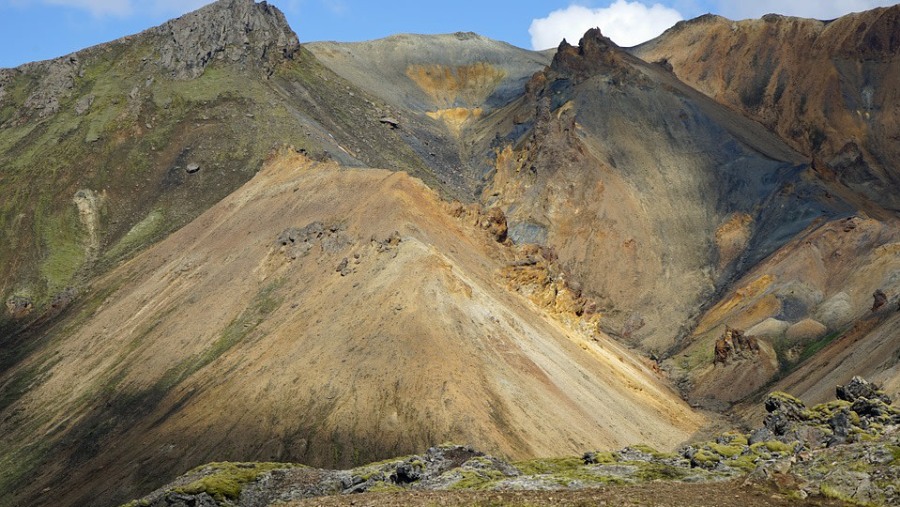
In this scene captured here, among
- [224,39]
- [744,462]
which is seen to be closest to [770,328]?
[224,39]

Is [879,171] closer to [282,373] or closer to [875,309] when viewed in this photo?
[875,309]

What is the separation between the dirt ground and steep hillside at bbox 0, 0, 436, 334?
96.6 metres

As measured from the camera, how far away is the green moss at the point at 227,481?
39188mm

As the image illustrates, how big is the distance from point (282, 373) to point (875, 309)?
65.6 metres

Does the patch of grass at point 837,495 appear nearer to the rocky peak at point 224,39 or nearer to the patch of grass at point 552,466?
the patch of grass at point 552,466

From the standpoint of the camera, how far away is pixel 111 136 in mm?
149875

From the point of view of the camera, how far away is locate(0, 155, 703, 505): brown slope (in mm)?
71562

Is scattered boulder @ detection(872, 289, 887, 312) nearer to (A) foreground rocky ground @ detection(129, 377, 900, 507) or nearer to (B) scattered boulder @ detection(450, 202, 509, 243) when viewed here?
(B) scattered boulder @ detection(450, 202, 509, 243)

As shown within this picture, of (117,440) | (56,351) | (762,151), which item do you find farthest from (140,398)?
(762,151)

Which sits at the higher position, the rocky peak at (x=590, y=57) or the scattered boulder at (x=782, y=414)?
the rocky peak at (x=590, y=57)

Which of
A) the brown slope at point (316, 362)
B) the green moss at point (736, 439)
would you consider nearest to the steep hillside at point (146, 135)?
the brown slope at point (316, 362)

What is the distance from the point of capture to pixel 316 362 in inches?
3068

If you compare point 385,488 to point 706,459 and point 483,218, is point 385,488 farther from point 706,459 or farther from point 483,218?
point 483,218

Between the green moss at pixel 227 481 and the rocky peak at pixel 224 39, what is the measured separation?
124 meters
